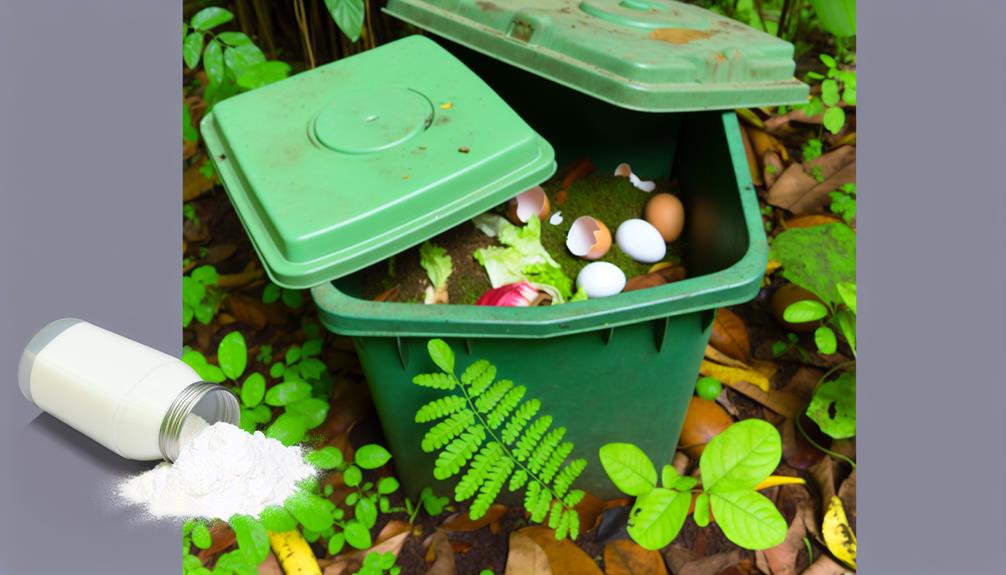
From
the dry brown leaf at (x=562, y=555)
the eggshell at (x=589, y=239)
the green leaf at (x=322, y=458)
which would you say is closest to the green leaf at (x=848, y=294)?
the eggshell at (x=589, y=239)

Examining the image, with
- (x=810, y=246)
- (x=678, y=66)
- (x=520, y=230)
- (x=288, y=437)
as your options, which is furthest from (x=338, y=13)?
(x=810, y=246)

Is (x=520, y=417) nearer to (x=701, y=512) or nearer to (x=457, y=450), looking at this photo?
(x=457, y=450)

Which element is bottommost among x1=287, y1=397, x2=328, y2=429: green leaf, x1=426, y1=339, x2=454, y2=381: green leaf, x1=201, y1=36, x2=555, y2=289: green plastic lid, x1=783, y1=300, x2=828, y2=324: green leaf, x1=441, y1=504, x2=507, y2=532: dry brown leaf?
x1=441, y1=504, x2=507, y2=532: dry brown leaf

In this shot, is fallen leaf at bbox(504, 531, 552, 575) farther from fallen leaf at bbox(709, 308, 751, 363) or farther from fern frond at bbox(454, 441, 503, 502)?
fallen leaf at bbox(709, 308, 751, 363)

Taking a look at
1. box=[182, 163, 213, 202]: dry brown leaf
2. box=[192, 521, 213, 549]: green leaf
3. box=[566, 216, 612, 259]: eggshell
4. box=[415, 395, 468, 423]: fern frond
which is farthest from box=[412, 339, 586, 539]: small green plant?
box=[182, 163, 213, 202]: dry brown leaf

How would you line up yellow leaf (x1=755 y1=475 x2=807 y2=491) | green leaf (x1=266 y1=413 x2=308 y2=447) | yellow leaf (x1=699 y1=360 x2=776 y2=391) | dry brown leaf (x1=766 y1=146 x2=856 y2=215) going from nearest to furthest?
green leaf (x1=266 y1=413 x2=308 y2=447)
yellow leaf (x1=755 y1=475 x2=807 y2=491)
yellow leaf (x1=699 y1=360 x2=776 y2=391)
dry brown leaf (x1=766 y1=146 x2=856 y2=215)

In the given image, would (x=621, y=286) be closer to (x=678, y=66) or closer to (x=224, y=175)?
(x=678, y=66)

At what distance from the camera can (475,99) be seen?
4.30ft

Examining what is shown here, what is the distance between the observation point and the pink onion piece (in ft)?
4.19

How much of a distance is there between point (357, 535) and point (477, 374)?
37cm

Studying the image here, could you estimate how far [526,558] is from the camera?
54.9 inches

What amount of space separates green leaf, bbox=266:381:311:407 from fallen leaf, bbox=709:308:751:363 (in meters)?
0.88

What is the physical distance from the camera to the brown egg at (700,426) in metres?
1.57

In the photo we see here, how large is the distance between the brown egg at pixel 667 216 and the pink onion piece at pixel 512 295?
0.36 m
